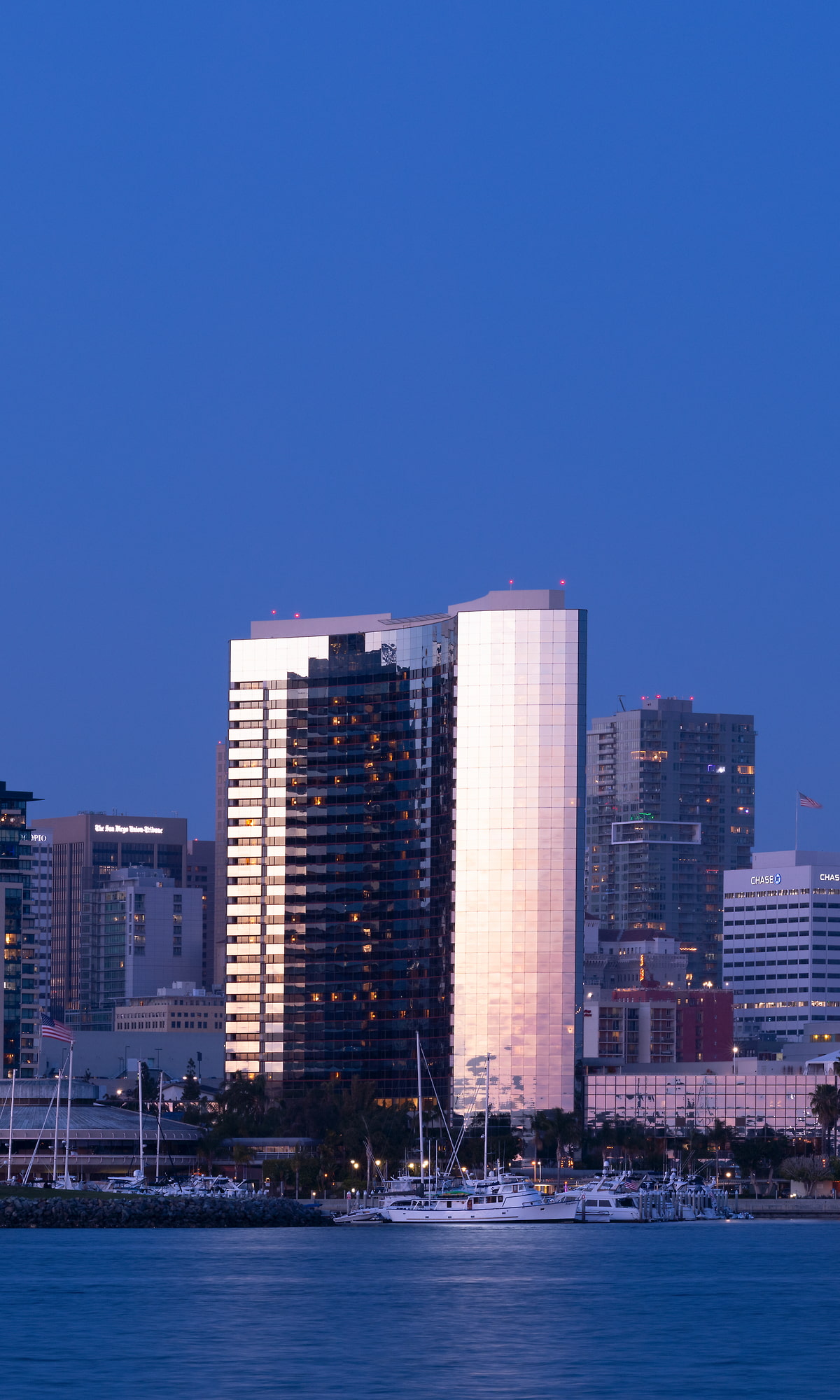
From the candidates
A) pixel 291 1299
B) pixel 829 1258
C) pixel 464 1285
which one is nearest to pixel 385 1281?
pixel 464 1285

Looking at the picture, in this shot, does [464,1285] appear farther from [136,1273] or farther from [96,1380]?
[96,1380]

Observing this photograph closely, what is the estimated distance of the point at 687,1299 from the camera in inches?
5551

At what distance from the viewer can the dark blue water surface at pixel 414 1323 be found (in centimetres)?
10012

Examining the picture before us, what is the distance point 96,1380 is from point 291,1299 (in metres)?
37.7

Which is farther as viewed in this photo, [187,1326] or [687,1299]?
[687,1299]

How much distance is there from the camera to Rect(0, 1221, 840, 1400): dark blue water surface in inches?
3942

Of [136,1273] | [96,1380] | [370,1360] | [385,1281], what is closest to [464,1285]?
[385,1281]

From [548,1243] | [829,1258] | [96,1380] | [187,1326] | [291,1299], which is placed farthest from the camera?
[548,1243]

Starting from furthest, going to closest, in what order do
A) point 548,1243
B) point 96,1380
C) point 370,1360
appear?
point 548,1243 → point 370,1360 → point 96,1380

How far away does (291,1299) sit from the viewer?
13738cm

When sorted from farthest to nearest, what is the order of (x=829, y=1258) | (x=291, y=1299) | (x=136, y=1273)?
(x=829, y=1258)
(x=136, y=1273)
(x=291, y=1299)

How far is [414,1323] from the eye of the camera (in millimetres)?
Answer: 124375

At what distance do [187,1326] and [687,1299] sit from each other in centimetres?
3325

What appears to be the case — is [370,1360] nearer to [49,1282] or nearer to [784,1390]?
[784,1390]
